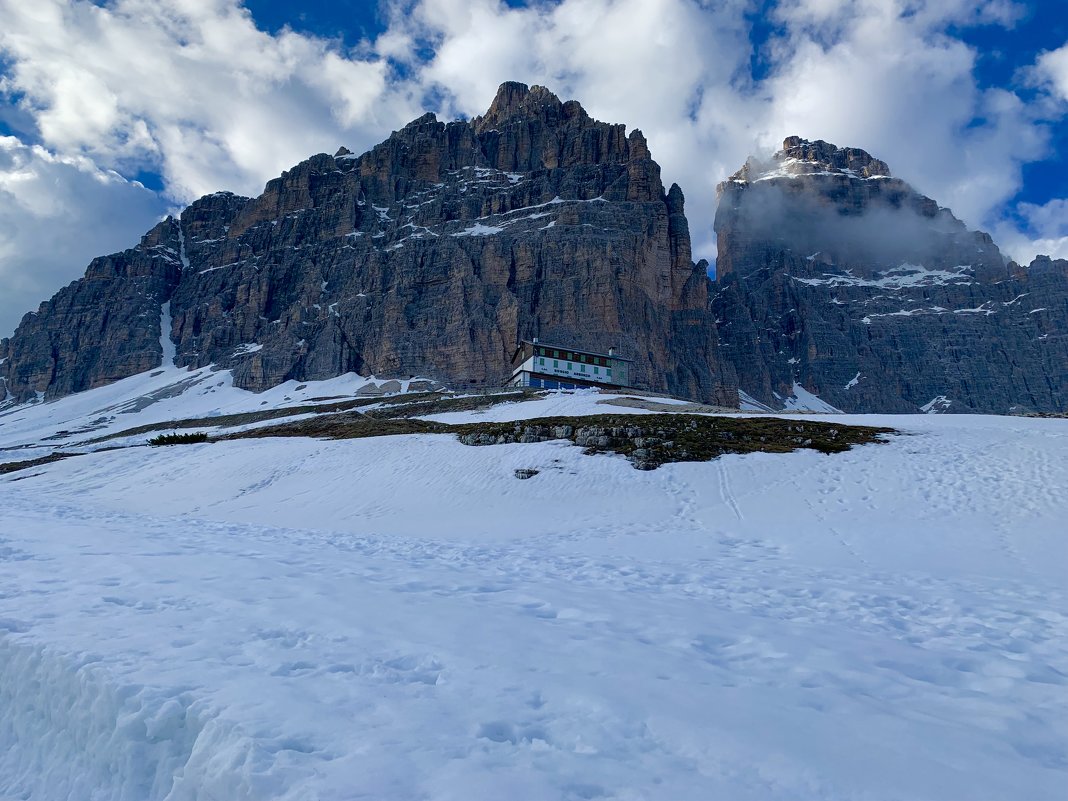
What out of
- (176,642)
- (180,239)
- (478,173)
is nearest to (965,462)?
(176,642)

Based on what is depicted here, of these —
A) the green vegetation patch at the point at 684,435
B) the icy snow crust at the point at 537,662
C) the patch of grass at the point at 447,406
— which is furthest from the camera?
the patch of grass at the point at 447,406

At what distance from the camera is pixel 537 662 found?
531 cm

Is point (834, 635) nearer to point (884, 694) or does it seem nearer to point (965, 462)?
point (884, 694)

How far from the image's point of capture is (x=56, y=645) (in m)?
5.39

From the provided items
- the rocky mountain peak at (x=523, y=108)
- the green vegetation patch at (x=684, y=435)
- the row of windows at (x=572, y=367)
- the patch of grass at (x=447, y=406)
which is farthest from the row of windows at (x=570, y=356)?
the rocky mountain peak at (x=523, y=108)

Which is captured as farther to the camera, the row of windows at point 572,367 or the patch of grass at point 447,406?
the row of windows at point 572,367

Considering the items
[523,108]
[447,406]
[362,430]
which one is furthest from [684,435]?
[523,108]

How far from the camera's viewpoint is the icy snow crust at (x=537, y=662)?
12.3 feet

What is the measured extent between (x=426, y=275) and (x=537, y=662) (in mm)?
117747

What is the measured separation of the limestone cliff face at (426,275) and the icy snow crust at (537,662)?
88.5 meters

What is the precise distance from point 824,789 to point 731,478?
17177mm

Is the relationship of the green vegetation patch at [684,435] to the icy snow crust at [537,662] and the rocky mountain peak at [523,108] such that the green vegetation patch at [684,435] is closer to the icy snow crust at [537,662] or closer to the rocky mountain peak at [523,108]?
the icy snow crust at [537,662]

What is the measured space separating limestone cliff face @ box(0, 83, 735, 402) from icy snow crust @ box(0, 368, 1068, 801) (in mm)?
88543

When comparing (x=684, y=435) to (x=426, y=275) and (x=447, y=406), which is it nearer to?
(x=447, y=406)
